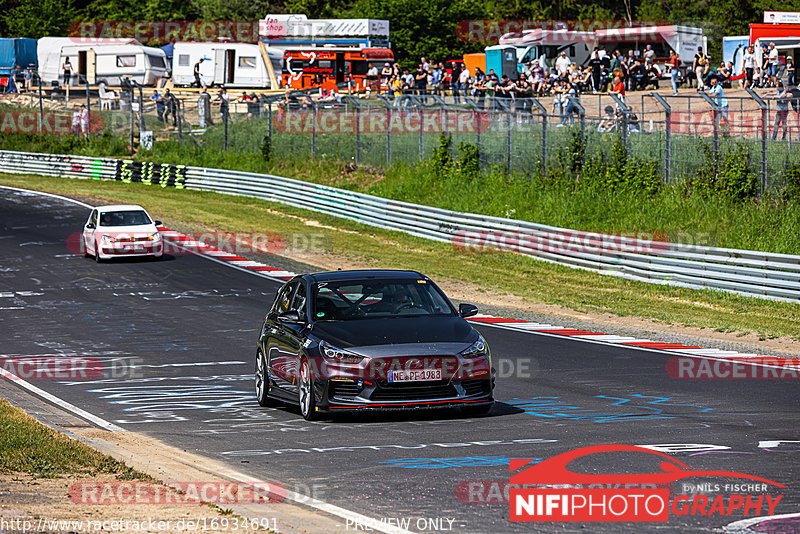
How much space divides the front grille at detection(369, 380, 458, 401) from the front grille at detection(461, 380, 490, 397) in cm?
17

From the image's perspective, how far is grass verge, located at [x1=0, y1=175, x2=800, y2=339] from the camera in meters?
20.9

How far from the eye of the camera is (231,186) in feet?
142

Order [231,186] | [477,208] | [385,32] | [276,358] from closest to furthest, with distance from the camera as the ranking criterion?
[276,358], [477,208], [231,186], [385,32]

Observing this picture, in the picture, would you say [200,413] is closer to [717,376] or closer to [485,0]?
[717,376]

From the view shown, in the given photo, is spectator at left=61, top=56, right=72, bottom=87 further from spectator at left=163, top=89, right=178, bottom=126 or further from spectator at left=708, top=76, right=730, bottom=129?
spectator at left=708, top=76, right=730, bottom=129

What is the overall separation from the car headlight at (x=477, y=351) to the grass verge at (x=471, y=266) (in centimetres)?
867

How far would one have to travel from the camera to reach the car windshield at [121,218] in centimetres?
2870

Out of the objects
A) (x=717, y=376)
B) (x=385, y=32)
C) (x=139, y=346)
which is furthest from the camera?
(x=385, y=32)

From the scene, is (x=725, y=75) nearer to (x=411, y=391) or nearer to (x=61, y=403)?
(x=61, y=403)

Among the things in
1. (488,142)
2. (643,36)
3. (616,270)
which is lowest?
(616,270)

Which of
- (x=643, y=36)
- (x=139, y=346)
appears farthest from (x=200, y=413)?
(x=643, y=36)

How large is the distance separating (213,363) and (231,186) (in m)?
27.9

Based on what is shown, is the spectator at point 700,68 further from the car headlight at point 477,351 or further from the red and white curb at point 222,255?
the car headlight at point 477,351

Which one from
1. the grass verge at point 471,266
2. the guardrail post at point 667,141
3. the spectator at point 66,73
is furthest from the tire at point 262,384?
the spectator at point 66,73
